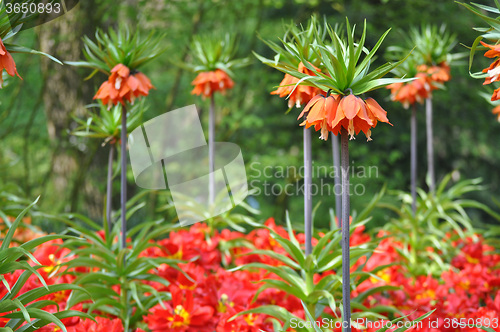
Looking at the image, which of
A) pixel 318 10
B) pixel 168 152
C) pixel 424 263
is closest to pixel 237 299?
pixel 424 263

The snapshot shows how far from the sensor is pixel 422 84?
8.25ft

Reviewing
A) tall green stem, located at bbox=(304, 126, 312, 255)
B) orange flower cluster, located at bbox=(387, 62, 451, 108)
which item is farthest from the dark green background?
tall green stem, located at bbox=(304, 126, 312, 255)

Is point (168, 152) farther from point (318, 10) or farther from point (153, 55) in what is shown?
point (153, 55)

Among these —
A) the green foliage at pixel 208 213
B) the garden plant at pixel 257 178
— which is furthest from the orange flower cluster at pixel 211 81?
the green foliage at pixel 208 213

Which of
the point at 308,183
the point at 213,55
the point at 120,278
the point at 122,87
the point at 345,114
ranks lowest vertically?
the point at 120,278

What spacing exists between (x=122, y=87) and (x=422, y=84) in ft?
5.41

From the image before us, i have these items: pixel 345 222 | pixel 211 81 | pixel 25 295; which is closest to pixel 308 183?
pixel 345 222

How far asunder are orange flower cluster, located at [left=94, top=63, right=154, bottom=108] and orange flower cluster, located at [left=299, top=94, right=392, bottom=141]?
84 centimetres

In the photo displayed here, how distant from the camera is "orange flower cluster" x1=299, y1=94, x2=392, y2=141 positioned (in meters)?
1.01

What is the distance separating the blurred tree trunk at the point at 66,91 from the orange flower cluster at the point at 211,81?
169 cm

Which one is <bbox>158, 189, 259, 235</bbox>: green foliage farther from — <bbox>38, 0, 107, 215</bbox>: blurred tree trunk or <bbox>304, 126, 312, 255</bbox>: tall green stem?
<bbox>38, 0, 107, 215</bbox>: blurred tree trunk

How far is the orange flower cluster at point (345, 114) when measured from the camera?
101 centimetres

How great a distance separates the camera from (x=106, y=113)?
1866 mm
